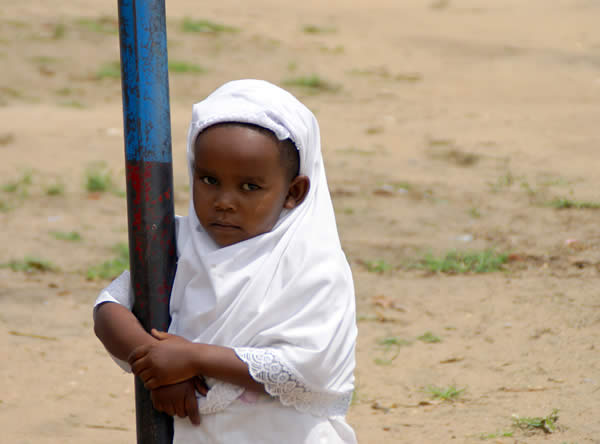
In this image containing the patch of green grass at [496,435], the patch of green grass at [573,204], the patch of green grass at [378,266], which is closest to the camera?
the patch of green grass at [496,435]

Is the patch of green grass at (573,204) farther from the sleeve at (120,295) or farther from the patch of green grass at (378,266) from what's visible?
the sleeve at (120,295)

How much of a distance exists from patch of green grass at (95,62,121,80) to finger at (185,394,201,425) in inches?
310

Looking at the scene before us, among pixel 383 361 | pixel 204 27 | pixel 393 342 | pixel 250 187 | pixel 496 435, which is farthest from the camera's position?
pixel 204 27

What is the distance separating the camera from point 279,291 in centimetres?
186

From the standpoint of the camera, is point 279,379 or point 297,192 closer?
point 279,379

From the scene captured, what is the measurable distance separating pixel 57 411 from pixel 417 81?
7617 millimetres

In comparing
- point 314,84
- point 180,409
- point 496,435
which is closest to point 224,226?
point 180,409

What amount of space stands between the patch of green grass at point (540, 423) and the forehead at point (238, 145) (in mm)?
1579

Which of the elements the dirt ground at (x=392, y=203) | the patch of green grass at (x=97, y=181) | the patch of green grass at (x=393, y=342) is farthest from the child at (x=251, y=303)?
the patch of green grass at (x=97, y=181)

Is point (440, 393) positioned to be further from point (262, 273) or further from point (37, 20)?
point (37, 20)

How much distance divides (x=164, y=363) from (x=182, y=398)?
11 centimetres

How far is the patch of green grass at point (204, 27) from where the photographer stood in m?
11.4

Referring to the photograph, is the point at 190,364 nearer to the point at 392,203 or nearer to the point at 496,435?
the point at 496,435

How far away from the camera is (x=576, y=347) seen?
3.48 m
